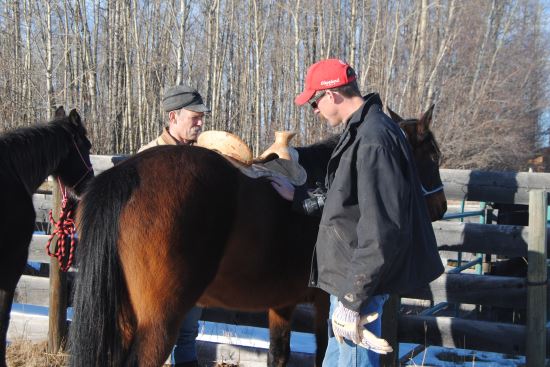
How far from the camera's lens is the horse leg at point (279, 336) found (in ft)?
12.9

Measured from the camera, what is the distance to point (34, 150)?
4406 millimetres

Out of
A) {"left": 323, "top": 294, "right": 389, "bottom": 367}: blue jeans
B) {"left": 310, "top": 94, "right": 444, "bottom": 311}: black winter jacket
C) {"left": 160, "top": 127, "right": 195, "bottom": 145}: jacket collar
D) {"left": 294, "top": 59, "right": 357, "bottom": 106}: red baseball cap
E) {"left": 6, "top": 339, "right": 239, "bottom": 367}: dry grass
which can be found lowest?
{"left": 6, "top": 339, "right": 239, "bottom": 367}: dry grass

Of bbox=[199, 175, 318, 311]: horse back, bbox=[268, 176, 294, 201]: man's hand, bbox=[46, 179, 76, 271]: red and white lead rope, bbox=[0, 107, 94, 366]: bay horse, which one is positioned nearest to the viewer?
bbox=[199, 175, 318, 311]: horse back

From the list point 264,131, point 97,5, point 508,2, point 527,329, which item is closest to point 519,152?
point 508,2

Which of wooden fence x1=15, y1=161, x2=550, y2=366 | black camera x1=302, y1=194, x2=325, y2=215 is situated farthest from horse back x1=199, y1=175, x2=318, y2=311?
wooden fence x1=15, y1=161, x2=550, y2=366

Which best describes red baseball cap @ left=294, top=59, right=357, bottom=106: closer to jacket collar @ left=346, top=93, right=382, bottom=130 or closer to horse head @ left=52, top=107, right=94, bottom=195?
jacket collar @ left=346, top=93, right=382, bottom=130

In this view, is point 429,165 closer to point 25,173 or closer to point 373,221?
point 373,221

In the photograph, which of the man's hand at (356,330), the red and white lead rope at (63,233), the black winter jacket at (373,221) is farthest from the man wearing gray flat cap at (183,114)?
the man's hand at (356,330)

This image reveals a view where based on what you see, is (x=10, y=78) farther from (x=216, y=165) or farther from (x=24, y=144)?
Answer: (x=216, y=165)

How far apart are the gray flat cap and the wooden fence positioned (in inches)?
79.7

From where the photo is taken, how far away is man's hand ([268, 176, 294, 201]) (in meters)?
3.15

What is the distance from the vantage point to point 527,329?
3.88 meters

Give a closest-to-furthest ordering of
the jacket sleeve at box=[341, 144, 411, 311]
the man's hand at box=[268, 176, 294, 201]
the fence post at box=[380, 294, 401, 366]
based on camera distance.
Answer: the jacket sleeve at box=[341, 144, 411, 311] < the man's hand at box=[268, 176, 294, 201] < the fence post at box=[380, 294, 401, 366]

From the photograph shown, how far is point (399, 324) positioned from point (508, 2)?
77.3ft
